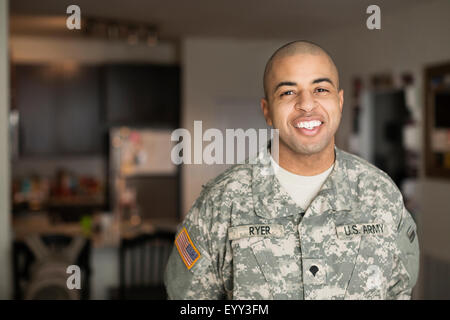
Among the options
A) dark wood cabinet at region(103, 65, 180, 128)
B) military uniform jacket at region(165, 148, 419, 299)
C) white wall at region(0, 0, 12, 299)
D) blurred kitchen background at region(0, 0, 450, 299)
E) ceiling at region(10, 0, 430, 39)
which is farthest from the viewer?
dark wood cabinet at region(103, 65, 180, 128)

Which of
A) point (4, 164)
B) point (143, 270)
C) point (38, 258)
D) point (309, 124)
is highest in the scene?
point (309, 124)

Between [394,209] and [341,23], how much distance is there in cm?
79

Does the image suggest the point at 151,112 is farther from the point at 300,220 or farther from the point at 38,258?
the point at 300,220

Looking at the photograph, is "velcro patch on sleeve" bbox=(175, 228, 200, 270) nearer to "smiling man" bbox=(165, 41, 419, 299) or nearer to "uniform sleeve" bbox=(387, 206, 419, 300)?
"smiling man" bbox=(165, 41, 419, 299)

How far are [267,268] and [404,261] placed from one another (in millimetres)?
374

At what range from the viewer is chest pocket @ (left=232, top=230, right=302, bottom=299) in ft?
3.97

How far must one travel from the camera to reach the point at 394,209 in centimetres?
126

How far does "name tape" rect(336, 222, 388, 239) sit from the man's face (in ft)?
0.74

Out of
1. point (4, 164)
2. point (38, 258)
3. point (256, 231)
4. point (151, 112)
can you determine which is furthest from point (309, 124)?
point (151, 112)

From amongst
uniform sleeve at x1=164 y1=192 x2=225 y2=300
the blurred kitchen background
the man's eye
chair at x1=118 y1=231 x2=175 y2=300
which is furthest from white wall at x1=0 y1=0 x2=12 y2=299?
the man's eye

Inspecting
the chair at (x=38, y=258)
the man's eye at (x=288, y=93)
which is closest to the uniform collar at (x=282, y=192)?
the man's eye at (x=288, y=93)

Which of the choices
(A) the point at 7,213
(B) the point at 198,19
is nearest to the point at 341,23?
(A) the point at 7,213

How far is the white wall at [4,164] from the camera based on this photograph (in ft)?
6.62

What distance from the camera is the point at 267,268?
121cm
